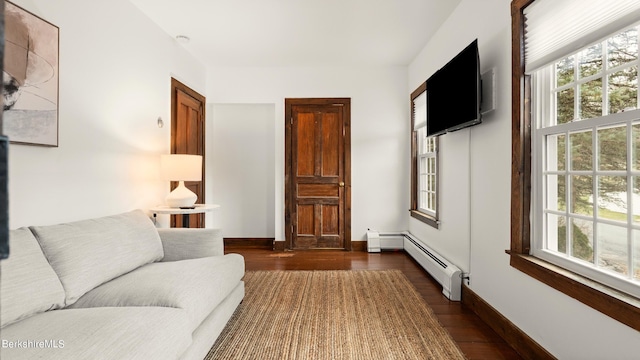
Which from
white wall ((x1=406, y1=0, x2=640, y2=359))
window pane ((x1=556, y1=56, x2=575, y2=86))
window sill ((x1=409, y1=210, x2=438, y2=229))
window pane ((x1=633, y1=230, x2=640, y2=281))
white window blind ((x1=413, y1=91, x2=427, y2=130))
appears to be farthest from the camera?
white window blind ((x1=413, y1=91, x2=427, y2=130))

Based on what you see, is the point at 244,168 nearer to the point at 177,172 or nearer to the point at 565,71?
the point at 177,172

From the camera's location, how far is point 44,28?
2.13 m

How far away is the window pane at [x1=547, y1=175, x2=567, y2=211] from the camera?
192cm

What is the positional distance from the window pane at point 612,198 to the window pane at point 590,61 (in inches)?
21.2

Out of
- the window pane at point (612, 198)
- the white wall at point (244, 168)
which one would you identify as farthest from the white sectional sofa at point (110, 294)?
the white wall at point (244, 168)

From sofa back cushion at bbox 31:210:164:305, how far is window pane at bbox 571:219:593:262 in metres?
2.64

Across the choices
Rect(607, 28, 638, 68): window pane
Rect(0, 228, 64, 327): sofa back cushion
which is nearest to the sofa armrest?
Rect(0, 228, 64, 327): sofa back cushion

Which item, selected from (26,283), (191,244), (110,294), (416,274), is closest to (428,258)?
(416,274)

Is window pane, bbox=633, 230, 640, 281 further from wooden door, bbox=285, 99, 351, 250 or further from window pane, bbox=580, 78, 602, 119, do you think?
wooden door, bbox=285, 99, 351, 250

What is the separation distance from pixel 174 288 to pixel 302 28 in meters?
2.90

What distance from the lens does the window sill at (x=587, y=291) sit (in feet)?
4.50

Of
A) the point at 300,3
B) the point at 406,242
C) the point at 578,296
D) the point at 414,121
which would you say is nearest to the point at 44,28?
the point at 300,3

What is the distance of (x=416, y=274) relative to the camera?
3.78 meters

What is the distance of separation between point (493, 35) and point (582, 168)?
1.27 meters
